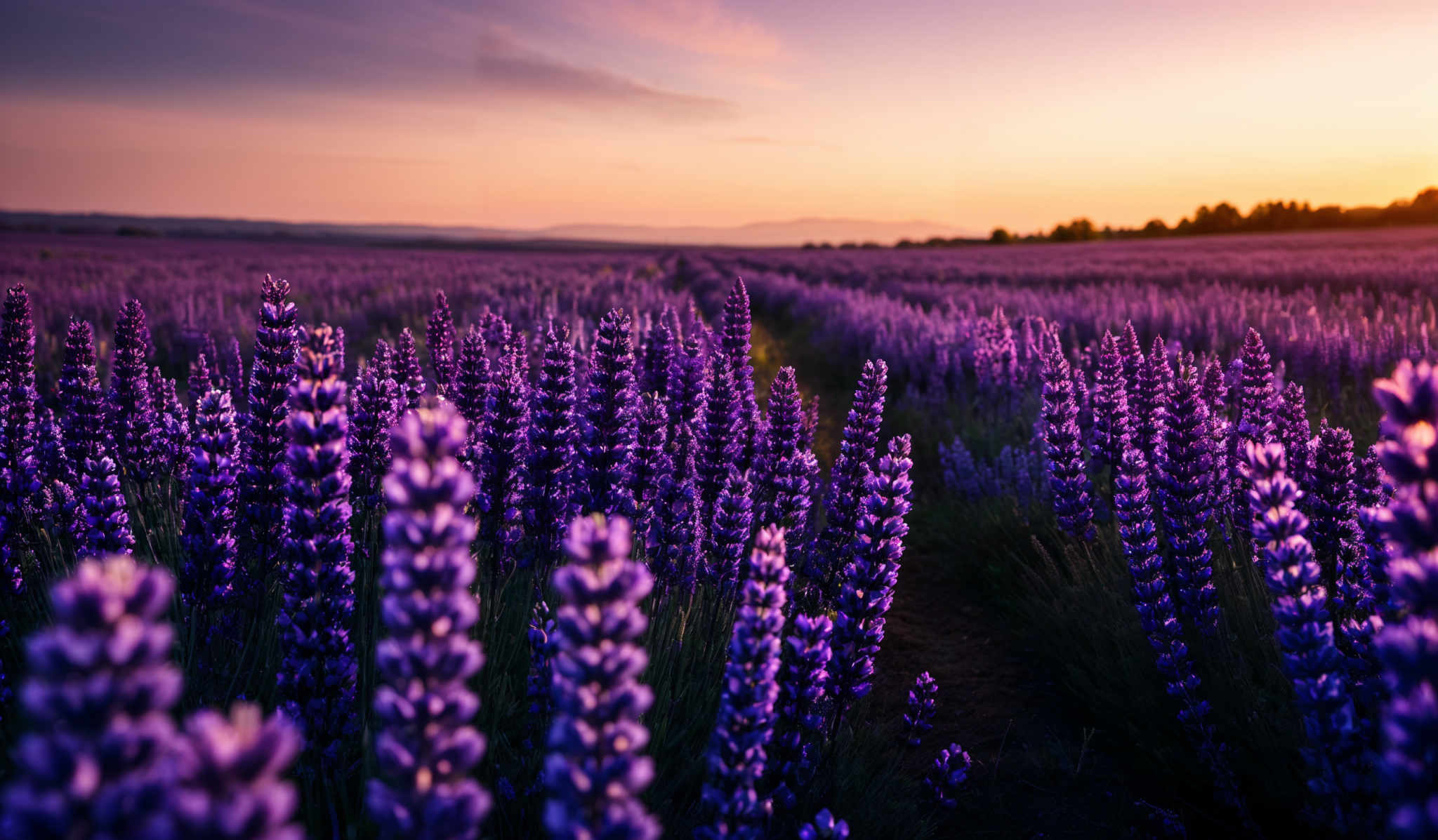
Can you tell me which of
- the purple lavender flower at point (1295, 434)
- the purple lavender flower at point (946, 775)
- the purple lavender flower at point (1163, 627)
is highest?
the purple lavender flower at point (1295, 434)

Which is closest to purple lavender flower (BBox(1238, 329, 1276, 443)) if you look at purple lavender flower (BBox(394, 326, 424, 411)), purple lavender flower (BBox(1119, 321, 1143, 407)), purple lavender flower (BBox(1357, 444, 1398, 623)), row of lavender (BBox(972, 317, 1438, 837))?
row of lavender (BBox(972, 317, 1438, 837))

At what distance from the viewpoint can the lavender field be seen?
3.30ft

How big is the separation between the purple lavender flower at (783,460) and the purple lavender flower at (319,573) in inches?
63.6

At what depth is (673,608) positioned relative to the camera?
10.5 ft

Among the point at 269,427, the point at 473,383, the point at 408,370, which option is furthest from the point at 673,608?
the point at 408,370

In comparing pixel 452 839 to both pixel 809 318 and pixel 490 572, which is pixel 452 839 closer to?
pixel 490 572

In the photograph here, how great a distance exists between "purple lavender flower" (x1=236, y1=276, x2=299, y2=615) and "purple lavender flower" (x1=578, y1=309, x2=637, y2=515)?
942 mm

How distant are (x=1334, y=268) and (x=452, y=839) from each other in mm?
21761

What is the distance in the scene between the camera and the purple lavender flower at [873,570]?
2.29 metres

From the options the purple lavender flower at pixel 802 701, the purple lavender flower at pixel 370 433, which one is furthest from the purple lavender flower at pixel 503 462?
the purple lavender flower at pixel 802 701

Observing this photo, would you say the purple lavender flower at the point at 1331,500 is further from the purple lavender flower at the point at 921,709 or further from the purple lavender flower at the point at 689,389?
the purple lavender flower at the point at 689,389

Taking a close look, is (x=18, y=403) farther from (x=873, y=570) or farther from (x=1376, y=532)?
(x=1376, y=532)

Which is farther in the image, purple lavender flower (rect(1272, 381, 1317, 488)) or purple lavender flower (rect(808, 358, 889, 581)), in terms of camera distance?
purple lavender flower (rect(808, 358, 889, 581))

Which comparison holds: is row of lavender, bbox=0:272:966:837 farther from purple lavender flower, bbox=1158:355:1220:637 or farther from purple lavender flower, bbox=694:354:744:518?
purple lavender flower, bbox=1158:355:1220:637
